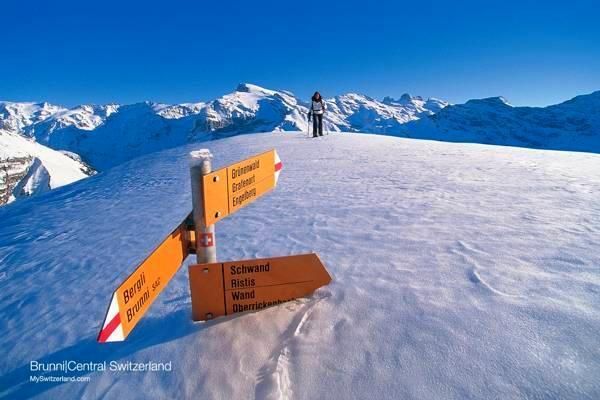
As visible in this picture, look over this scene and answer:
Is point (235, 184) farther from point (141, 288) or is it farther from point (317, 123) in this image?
point (317, 123)

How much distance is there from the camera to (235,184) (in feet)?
8.68

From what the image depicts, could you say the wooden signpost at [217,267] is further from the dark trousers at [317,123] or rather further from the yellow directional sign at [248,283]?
the dark trousers at [317,123]

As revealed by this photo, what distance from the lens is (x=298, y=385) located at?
2.25 m

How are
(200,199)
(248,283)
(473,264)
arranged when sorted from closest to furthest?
1. (200,199)
2. (248,283)
3. (473,264)

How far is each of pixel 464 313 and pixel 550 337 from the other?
0.56 meters

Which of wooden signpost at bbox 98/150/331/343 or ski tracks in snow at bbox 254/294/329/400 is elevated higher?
wooden signpost at bbox 98/150/331/343

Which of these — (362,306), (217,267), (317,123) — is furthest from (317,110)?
(217,267)

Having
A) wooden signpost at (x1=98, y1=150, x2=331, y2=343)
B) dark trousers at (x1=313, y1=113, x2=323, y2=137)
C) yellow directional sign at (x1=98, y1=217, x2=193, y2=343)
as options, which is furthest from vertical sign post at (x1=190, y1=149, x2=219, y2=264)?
dark trousers at (x1=313, y1=113, x2=323, y2=137)

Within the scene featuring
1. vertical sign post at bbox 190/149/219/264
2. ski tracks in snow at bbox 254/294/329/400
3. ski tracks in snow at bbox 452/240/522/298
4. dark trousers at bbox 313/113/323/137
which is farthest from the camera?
dark trousers at bbox 313/113/323/137

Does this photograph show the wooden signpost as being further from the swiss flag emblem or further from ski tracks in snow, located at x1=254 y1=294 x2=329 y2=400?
ski tracks in snow, located at x1=254 y1=294 x2=329 y2=400

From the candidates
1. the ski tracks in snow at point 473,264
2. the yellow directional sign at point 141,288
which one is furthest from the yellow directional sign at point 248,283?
the ski tracks in snow at point 473,264

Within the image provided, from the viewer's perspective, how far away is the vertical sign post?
2.32 meters

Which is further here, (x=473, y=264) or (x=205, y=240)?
(x=473, y=264)

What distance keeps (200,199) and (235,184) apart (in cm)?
36
